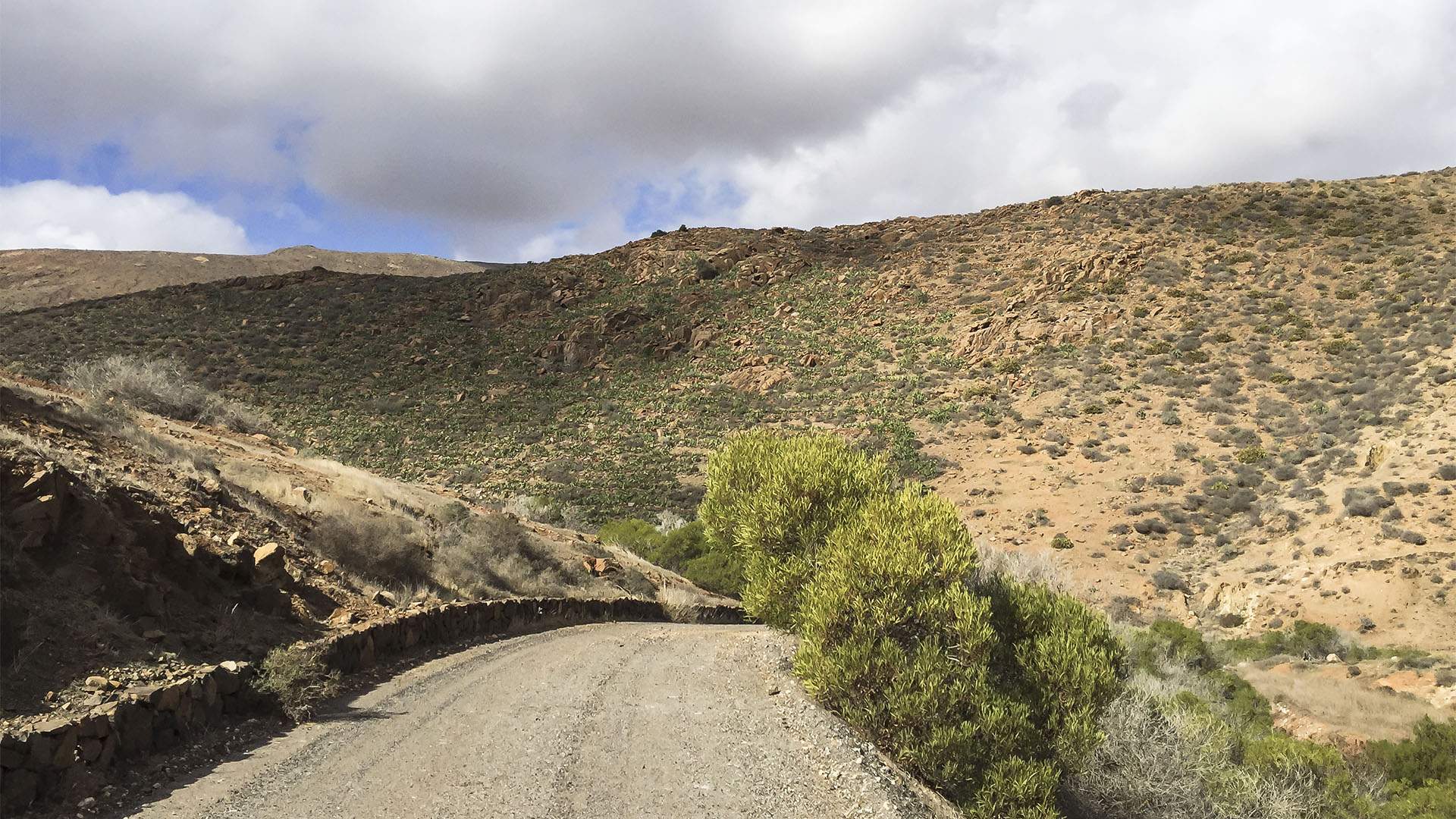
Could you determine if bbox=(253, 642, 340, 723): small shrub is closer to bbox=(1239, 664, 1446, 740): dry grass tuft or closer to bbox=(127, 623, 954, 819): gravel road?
bbox=(127, 623, 954, 819): gravel road

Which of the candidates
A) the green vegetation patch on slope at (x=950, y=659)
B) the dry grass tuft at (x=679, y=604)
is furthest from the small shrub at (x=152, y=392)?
the green vegetation patch on slope at (x=950, y=659)

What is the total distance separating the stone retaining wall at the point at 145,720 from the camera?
5648 millimetres

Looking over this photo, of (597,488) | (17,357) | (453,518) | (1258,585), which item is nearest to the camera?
(453,518)

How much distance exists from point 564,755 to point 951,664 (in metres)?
4.39

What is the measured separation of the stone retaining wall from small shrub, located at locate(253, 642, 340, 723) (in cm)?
14

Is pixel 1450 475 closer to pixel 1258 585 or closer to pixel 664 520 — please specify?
pixel 1258 585

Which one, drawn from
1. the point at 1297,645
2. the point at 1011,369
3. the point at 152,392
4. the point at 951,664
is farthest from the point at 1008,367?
the point at 152,392

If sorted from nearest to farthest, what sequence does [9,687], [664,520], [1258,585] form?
1. [9,687]
2. [1258,585]
3. [664,520]

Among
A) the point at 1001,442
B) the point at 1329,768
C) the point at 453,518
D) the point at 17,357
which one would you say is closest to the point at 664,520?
the point at 453,518

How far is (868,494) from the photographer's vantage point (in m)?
12.5

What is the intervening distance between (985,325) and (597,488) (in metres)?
24.3

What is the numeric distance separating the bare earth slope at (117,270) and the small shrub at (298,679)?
79.8 metres

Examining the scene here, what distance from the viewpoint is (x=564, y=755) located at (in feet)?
25.8

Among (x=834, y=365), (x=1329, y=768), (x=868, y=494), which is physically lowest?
(x=1329, y=768)
